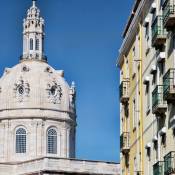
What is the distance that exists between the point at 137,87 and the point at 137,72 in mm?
686

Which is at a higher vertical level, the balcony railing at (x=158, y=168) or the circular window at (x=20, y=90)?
the circular window at (x=20, y=90)

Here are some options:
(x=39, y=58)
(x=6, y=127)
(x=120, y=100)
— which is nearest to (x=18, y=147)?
(x=6, y=127)

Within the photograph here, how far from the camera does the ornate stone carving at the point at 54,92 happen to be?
122 m

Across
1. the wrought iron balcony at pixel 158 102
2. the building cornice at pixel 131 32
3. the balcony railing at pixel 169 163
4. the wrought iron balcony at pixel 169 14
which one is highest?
the building cornice at pixel 131 32

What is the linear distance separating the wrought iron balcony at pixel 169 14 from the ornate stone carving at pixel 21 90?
88386 millimetres

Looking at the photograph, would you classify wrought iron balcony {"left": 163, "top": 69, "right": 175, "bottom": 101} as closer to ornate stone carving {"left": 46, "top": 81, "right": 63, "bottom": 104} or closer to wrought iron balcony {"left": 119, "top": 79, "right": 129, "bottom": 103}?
wrought iron balcony {"left": 119, "top": 79, "right": 129, "bottom": 103}

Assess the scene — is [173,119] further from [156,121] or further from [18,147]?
[18,147]

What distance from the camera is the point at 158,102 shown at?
35.0m

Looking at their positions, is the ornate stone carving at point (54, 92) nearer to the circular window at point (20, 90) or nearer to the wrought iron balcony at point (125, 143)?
the circular window at point (20, 90)

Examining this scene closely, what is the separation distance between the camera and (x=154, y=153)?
1475 inches

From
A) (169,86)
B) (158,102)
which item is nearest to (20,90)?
(158,102)

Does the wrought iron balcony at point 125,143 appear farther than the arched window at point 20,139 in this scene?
No

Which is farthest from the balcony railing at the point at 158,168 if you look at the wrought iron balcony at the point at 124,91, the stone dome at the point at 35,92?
the stone dome at the point at 35,92

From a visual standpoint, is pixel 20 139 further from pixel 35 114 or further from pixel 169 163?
pixel 169 163
